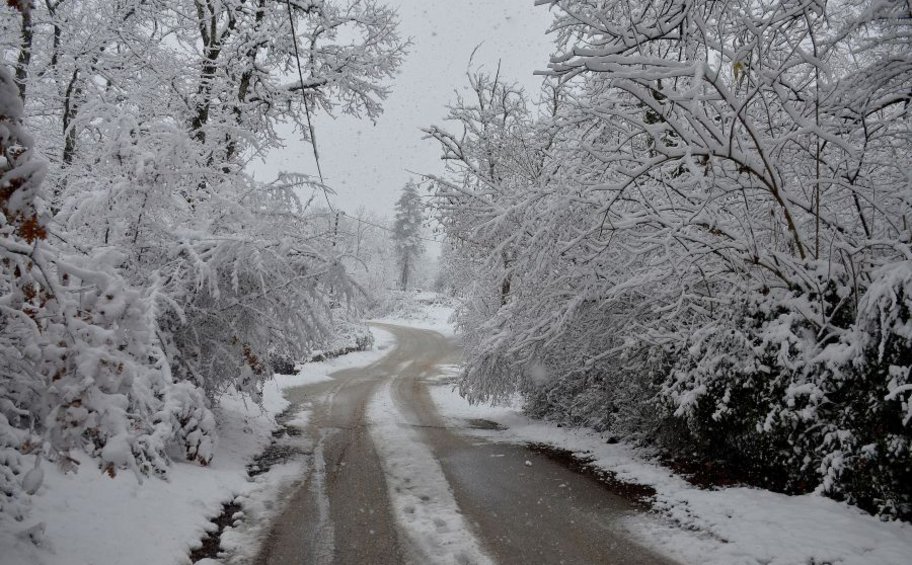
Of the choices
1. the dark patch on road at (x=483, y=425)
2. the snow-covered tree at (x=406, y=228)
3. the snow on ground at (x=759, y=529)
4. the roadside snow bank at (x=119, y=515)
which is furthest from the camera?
the snow-covered tree at (x=406, y=228)

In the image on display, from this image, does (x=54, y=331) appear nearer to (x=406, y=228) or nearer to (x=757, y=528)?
(x=757, y=528)

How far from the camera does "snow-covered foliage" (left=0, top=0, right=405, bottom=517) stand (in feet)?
9.50

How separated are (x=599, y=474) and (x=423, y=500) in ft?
9.08

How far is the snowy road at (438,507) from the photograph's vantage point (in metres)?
5.06

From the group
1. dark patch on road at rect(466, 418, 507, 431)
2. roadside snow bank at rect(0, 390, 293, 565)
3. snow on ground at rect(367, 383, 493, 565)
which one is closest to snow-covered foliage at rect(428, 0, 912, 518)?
dark patch on road at rect(466, 418, 507, 431)

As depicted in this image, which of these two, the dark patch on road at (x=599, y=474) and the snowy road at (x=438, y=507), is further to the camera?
the dark patch on road at (x=599, y=474)

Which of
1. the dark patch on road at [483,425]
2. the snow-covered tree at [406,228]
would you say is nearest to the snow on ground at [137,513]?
the dark patch on road at [483,425]

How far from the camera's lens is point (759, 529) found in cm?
527

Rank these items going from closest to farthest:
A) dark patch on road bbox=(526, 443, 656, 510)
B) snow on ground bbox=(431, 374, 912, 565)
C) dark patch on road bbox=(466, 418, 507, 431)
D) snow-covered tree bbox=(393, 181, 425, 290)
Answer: snow on ground bbox=(431, 374, 912, 565)
dark patch on road bbox=(526, 443, 656, 510)
dark patch on road bbox=(466, 418, 507, 431)
snow-covered tree bbox=(393, 181, 425, 290)

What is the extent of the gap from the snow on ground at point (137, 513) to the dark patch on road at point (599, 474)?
4142mm

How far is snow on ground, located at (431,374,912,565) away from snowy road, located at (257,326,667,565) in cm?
43

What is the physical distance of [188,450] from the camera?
22.4 ft

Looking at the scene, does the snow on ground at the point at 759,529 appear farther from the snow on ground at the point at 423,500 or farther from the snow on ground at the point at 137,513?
the snow on ground at the point at 137,513

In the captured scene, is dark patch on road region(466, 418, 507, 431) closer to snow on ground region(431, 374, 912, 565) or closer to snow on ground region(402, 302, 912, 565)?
snow on ground region(402, 302, 912, 565)
